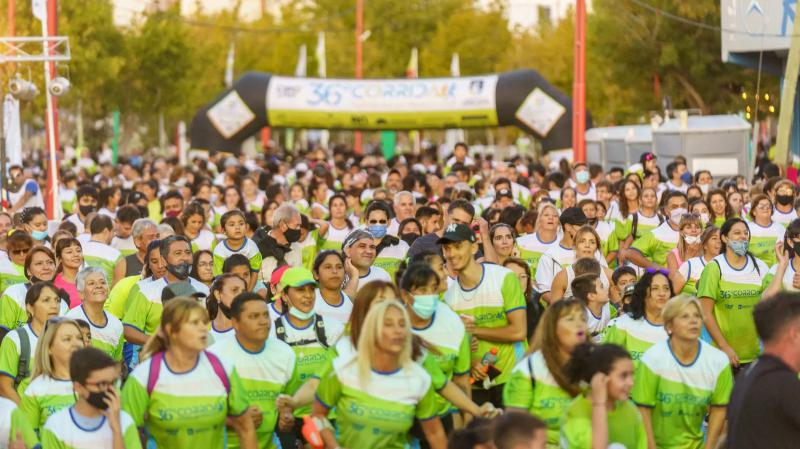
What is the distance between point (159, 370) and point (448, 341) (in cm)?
173

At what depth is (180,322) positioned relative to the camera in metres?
8.07

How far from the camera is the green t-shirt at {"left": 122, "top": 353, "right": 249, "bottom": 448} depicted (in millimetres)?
8102

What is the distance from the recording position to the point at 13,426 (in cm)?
805

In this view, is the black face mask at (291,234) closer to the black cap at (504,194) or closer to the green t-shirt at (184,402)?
the black cap at (504,194)

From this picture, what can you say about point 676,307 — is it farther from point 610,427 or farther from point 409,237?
point 409,237

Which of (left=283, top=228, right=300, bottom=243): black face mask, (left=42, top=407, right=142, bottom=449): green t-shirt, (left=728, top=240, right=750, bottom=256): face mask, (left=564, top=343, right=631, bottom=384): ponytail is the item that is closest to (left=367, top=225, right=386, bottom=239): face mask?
(left=283, top=228, right=300, bottom=243): black face mask

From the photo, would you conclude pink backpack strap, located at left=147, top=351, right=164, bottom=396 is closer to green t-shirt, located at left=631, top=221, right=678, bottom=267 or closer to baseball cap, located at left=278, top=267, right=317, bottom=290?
baseball cap, located at left=278, top=267, right=317, bottom=290

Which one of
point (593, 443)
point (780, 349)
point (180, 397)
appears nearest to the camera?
point (780, 349)

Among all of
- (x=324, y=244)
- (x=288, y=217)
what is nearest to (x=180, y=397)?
(x=288, y=217)

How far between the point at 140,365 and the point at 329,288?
234 centimetres

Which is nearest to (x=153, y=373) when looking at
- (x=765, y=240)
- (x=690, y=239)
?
(x=690, y=239)

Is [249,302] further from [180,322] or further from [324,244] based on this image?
[324,244]

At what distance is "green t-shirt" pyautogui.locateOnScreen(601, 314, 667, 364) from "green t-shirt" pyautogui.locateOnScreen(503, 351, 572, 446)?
5.91ft

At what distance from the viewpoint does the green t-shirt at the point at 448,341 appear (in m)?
9.09
